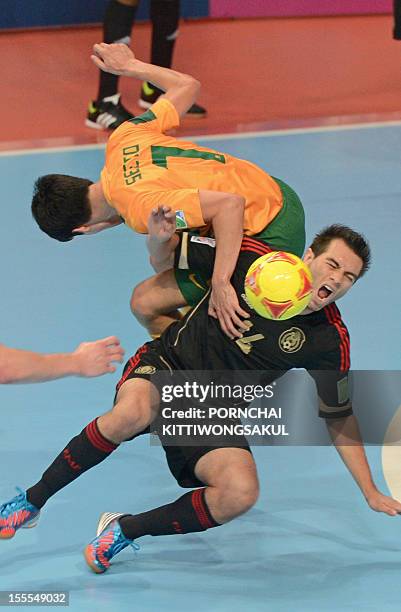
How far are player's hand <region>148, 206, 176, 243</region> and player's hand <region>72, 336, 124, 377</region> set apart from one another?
1.92 ft

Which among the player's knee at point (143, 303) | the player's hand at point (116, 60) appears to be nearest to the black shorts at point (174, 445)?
the player's knee at point (143, 303)

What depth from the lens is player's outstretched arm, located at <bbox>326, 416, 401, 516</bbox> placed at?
3.97m

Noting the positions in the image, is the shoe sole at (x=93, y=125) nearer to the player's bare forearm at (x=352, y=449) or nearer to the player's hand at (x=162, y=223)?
the player's hand at (x=162, y=223)

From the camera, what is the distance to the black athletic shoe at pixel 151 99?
9.17 metres

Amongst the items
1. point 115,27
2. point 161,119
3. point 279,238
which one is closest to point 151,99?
point 115,27

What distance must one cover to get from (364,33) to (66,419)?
739 cm

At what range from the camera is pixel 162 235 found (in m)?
4.18

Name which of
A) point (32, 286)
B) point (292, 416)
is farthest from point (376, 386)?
point (32, 286)

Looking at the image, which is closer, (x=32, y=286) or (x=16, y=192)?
(x=32, y=286)

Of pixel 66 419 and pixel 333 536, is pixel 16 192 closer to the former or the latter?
pixel 66 419

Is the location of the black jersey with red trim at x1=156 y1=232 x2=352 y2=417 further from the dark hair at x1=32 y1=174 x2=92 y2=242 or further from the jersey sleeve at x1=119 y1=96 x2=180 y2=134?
the jersey sleeve at x1=119 y1=96 x2=180 y2=134

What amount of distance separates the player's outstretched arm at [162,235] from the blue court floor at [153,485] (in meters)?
0.91

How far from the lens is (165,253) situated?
445 centimetres

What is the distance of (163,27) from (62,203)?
491 cm
